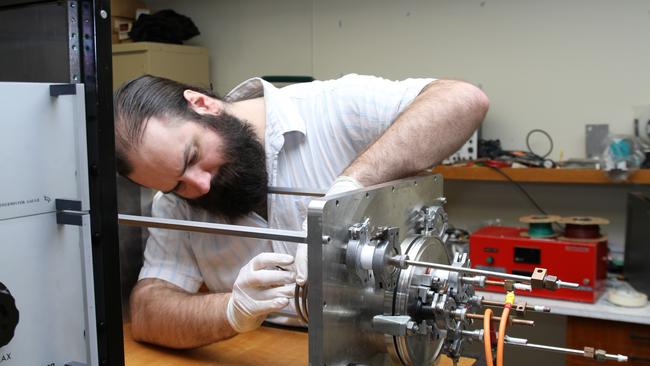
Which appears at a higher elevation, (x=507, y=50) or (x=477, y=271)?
(x=507, y=50)

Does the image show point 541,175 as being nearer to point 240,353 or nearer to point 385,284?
point 240,353

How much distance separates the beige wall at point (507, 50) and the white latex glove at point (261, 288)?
1721 millimetres

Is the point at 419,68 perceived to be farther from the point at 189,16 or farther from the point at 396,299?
the point at 396,299

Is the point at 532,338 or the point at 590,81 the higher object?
the point at 590,81

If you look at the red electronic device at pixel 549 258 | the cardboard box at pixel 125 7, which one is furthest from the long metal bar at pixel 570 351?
the cardboard box at pixel 125 7

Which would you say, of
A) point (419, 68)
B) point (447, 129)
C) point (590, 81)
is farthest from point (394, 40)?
point (447, 129)

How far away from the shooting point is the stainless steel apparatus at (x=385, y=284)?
0.73m

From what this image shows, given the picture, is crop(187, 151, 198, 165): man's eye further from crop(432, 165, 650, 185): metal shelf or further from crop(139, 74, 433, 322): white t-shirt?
crop(432, 165, 650, 185): metal shelf

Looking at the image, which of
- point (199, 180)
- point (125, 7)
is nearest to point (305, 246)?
point (199, 180)

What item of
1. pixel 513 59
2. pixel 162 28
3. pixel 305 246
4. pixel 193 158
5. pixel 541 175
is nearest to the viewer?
pixel 305 246

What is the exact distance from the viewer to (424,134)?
116cm

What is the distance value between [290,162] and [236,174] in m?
0.15

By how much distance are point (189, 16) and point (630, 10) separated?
6.98 feet

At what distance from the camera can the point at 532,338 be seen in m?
2.35
